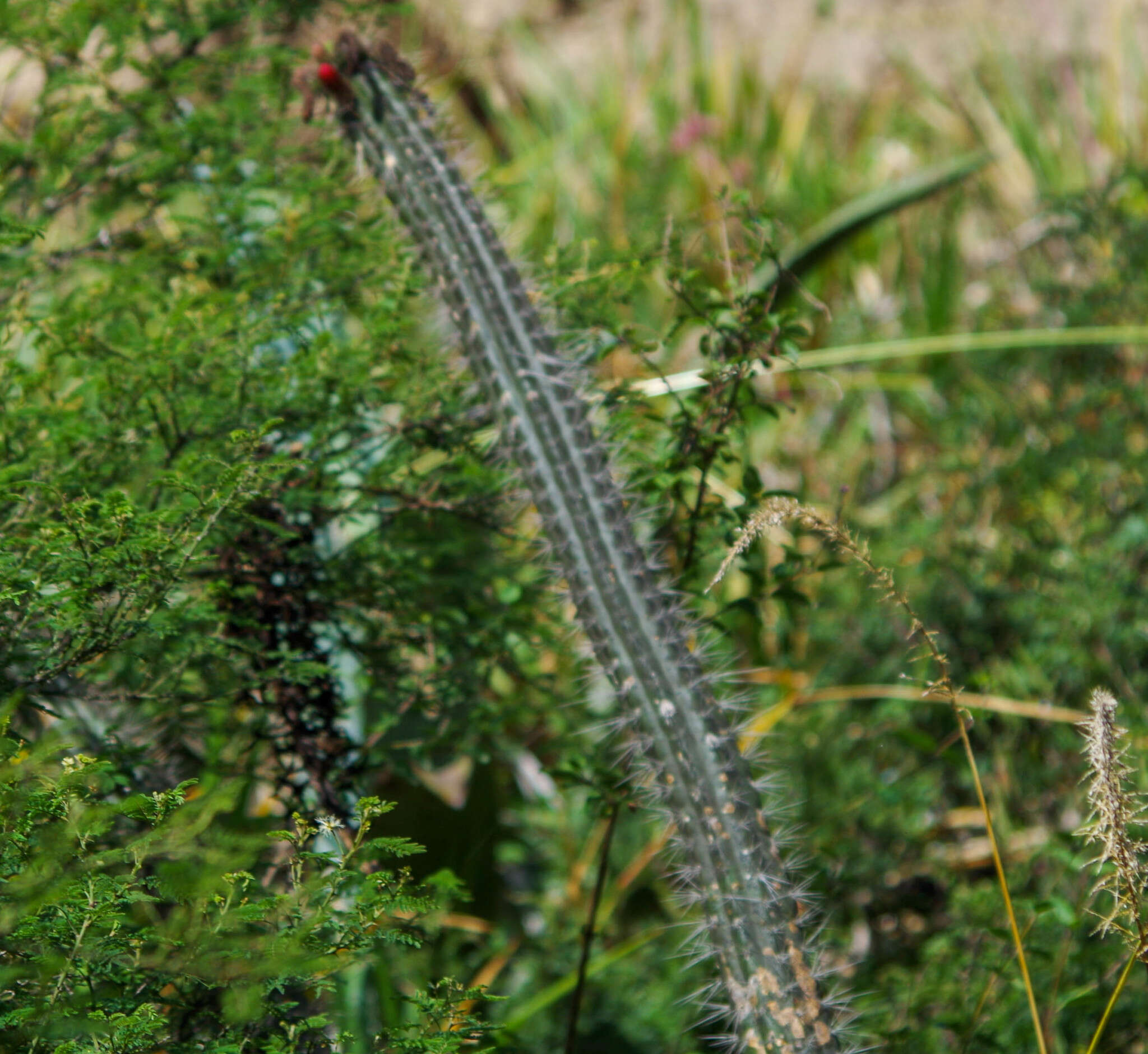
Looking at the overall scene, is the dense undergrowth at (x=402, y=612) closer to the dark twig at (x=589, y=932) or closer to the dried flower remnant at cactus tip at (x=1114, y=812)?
the dark twig at (x=589, y=932)

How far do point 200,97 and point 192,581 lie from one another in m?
0.92

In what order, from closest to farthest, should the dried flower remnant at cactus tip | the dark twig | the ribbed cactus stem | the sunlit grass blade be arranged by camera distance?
the dried flower remnant at cactus tip < the ribbed cactus stem < the dark twig < the sunlit grass blade

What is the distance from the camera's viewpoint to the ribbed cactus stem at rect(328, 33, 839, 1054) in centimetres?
87

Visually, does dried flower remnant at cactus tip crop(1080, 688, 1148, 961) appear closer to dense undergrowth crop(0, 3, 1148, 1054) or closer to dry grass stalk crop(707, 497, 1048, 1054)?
dry grass stalk crop(707, 497, 1048, 1054)

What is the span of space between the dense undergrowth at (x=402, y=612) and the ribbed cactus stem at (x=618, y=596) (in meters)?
0.08

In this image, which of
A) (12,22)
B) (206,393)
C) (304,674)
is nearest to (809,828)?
(304,674)

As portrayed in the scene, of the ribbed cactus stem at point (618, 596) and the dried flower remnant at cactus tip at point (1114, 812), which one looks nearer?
the dried flower remnant at cactus tip at point (1114, 812)

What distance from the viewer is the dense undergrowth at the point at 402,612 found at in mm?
789

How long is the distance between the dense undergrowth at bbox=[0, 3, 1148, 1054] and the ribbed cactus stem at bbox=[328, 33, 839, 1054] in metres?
0.08

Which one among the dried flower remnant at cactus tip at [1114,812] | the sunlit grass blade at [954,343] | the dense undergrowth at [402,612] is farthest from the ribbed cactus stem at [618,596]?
the sunlit grass blade at [954,343]

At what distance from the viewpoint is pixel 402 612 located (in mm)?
1263

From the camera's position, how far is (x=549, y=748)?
1.70 m

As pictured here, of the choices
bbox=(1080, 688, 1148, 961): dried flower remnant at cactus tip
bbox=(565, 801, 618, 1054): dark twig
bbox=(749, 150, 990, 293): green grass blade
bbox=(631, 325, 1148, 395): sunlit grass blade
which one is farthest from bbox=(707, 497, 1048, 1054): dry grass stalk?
bbox=(749, 150, 990, 293): green grass blade

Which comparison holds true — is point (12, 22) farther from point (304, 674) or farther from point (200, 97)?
point (304, 674)
